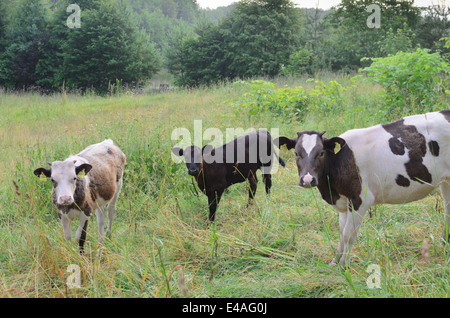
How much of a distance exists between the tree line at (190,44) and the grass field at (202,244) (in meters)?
21.2

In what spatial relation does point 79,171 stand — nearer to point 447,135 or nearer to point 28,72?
point 447,135

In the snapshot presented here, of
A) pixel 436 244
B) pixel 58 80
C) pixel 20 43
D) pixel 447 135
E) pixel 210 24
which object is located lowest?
pixel 436 244

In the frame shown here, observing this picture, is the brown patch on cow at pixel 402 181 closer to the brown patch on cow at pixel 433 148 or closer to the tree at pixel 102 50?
the brown patch on cow at pixel 433 148

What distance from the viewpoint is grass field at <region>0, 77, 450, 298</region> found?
10.1 ft

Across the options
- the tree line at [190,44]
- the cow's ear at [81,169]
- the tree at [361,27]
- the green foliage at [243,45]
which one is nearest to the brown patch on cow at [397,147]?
the cow's ear at [81,169]

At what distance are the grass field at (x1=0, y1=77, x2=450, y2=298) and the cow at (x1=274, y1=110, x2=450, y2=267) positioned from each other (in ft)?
1.07

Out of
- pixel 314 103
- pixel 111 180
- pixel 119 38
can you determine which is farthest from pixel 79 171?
pixel 119 38

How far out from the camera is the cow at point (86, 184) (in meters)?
4.15

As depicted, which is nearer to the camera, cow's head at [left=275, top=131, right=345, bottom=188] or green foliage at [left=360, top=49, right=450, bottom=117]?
cow's head at [left=275, top=131, right=345, bottom=188]

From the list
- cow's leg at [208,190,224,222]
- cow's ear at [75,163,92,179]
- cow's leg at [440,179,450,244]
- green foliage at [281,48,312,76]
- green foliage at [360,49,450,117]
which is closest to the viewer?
cow's leg at [440,179,450,244]

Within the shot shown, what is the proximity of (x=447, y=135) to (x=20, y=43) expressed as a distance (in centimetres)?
3088

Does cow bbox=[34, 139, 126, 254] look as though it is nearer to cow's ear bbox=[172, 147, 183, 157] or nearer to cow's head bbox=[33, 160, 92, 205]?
cow's head bbox=[33, 160, 92, 205]

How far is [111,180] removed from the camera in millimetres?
5250

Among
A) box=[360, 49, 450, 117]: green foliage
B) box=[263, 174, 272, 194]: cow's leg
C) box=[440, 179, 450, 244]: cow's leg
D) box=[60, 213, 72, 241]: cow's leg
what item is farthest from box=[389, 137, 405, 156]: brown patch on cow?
box=[360, 49, 450, 117]: green foliage
